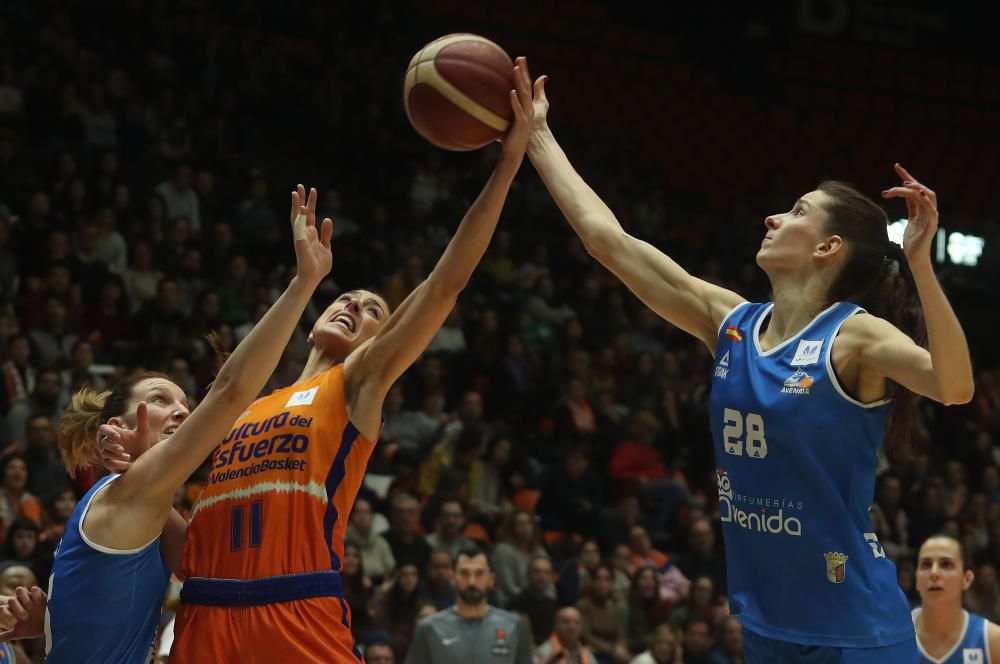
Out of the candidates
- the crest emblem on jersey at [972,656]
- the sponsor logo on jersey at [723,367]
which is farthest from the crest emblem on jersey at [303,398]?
the crest emblem on jersey at [972,656]

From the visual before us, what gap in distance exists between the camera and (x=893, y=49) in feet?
63.8

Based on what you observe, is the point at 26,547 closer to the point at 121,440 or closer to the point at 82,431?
the point at 82,431

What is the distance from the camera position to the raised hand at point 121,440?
353 centimetres

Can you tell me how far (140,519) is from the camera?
3541 mm

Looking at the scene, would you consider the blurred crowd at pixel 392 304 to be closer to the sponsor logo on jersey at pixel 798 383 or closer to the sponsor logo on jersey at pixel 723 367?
the sponsor logo on jersey at pixel 723 367

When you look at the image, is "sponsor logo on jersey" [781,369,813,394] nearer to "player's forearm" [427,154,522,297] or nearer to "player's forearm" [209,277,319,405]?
"player's forearm" [427,154,522,297]

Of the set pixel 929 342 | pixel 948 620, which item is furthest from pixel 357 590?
pixel 929 342

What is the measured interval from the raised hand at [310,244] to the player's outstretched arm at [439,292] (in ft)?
1.04

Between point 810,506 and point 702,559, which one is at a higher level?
point 702,559

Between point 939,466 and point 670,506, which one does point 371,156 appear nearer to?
point 670,506

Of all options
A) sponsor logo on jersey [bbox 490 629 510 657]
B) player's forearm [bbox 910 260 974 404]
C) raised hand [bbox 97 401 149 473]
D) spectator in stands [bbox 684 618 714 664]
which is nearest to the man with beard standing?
sponsor logo on jersey [bbox 490 629 510 657]

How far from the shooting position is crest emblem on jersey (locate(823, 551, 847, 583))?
3357 mm

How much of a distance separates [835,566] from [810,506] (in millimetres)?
165

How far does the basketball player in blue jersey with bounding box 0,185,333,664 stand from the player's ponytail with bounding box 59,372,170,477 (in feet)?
0.69
